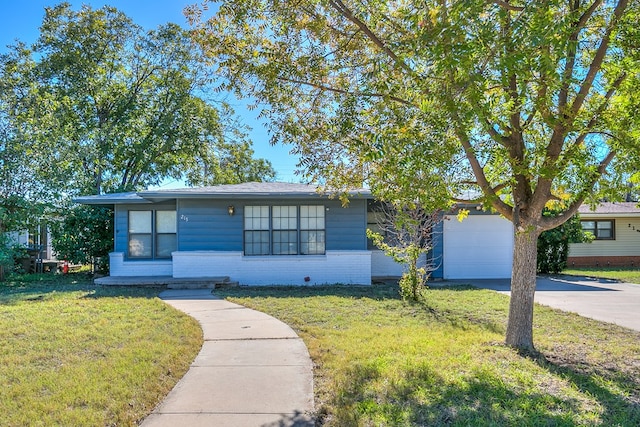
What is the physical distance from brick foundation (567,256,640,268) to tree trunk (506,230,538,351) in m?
17.5

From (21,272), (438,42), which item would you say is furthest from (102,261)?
(438,42)

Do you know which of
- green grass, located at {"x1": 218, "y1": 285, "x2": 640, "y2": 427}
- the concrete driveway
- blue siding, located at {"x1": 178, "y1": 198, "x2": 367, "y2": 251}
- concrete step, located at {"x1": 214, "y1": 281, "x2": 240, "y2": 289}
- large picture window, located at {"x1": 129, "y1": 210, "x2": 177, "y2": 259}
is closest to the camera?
green grass, located at {"x1": 218, "y1": 285, "x2": 640, "y2": 427}

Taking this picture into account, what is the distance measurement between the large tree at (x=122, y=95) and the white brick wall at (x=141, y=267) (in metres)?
5.60

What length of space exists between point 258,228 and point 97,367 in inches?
326

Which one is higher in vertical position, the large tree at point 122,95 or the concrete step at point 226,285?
the large tree at point 122,95

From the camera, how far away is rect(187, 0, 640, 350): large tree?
13.5 feet

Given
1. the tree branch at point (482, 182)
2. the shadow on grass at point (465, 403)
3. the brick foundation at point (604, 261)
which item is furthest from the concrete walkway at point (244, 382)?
the brick foundation at point (604, 261)

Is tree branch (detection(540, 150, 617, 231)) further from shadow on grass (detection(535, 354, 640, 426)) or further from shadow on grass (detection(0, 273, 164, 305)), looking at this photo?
shadow on grass (detection(0, 273, 164, 305))

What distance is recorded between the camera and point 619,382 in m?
4.43

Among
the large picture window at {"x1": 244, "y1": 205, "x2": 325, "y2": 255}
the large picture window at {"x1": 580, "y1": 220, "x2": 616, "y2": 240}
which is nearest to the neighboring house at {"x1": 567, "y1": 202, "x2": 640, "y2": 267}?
the large picture window at {"x1": 580, "y1": 220, "x2": 616, "y2": 240}

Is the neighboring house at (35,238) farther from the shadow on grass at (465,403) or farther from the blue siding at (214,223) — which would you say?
the shadow on grass at (465,403)

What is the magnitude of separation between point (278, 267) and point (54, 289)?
19.6 feet

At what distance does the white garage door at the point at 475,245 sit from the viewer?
47.3 feet

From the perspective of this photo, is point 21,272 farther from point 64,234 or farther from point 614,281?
point 614,281
